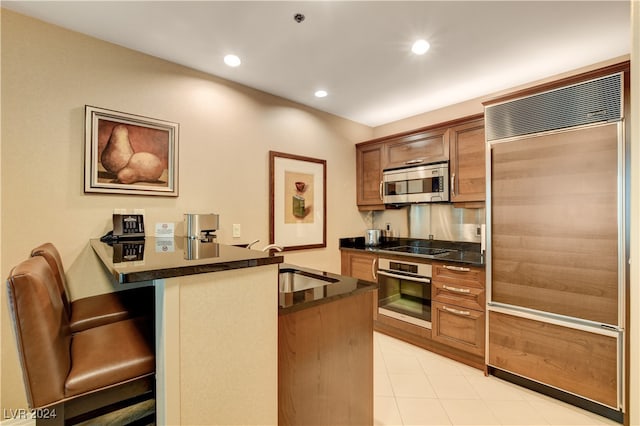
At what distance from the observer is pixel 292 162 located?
3.14 m

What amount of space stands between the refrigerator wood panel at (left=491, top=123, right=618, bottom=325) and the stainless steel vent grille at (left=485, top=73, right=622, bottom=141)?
7cm

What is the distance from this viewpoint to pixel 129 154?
2188 mm

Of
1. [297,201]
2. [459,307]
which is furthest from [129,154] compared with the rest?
[459,307]

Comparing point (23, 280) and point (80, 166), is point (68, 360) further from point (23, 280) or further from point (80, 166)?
point (80, 166)

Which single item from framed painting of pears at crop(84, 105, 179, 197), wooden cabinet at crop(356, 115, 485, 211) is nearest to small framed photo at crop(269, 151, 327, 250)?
wooden cabinet at crop(356, 115, 485, 211)

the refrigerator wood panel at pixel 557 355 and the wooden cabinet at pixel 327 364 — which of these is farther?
→ the refrigerator wood panel at pixel 557 355

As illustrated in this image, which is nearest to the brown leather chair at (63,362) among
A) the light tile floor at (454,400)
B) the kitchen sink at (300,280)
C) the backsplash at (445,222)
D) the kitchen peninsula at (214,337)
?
the kitchen peninsula at (214,337)

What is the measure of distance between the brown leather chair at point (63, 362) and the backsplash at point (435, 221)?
301 centimetres

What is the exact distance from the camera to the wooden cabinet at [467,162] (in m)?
2.69

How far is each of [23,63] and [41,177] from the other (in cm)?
71

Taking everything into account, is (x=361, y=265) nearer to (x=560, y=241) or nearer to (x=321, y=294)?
(x=560, y=241)

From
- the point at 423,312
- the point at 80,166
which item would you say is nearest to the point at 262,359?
the point at 80,166

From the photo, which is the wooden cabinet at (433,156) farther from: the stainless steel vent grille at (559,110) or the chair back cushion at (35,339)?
the chair back cushion at (35,339)

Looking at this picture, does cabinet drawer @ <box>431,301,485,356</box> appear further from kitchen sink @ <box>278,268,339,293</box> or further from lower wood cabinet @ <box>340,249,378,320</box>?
kitchen sink @ <box>278,268,339,293</box>
